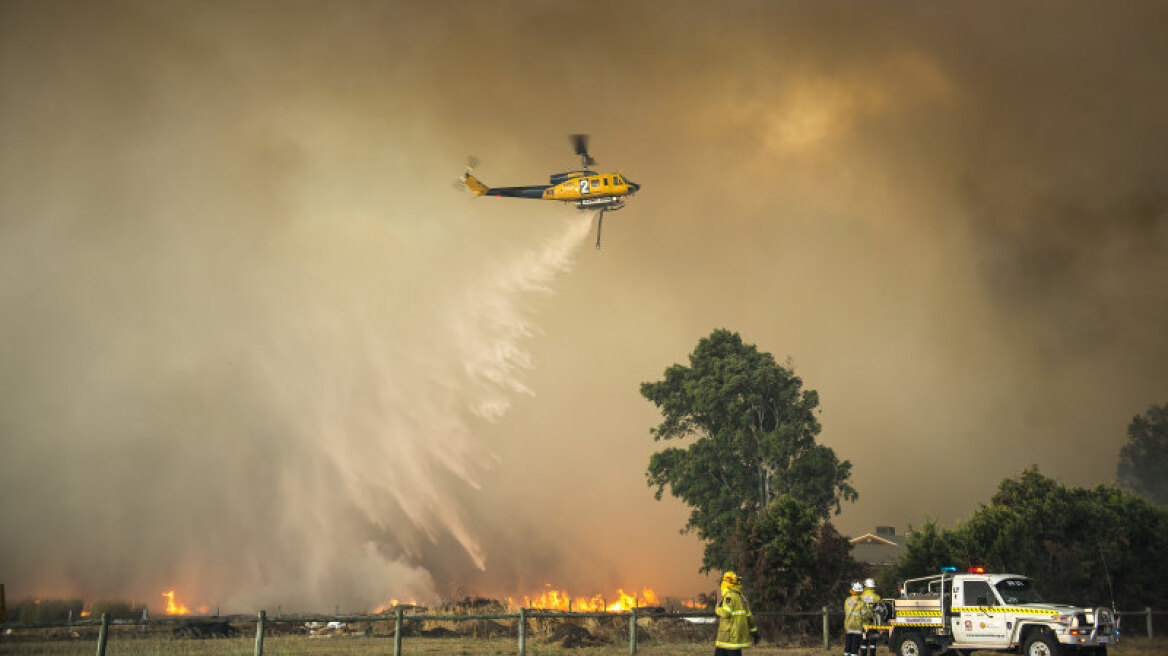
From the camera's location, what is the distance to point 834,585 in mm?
32844

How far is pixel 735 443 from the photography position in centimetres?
5350

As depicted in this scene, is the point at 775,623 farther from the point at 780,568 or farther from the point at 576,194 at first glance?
the point at 576,194

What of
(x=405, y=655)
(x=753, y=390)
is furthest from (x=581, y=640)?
(x=753, y=390)

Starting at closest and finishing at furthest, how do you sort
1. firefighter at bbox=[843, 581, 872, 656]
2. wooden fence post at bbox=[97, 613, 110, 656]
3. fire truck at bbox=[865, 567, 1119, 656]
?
wooden fence post at bbox=[97, 613, 110, 656] < firefighter at bbox=[843, 581, 872, 656] < fire truck at bbox=[865, 567, 1119, 656]

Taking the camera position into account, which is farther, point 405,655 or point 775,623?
point 775,623

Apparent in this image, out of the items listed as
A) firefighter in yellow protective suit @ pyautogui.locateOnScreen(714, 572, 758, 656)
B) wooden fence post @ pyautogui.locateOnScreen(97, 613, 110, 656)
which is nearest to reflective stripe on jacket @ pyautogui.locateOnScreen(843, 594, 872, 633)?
firefighter in yellow protective suit @ pyautogui.locateOnScreen(714, 572, 758, 656)

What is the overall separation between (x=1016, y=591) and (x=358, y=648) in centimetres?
1893

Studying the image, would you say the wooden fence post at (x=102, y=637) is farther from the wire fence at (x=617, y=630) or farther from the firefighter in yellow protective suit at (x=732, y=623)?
the firefighter in yellow protective suit at (x=732, y=623)

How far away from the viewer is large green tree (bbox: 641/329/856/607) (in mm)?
52625

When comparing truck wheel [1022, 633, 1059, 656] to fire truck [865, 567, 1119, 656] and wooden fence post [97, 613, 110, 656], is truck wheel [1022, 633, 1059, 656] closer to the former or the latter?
fire truck [865, 567, 1119, 656]

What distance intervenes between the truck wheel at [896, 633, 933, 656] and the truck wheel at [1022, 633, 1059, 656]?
231 centimetres

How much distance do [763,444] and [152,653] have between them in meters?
38.9

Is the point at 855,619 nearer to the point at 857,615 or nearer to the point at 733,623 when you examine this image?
the point at 857,615

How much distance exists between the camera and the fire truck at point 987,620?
64.6ft
